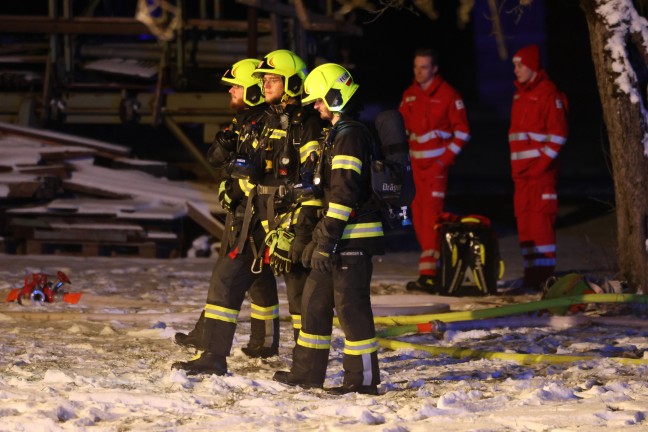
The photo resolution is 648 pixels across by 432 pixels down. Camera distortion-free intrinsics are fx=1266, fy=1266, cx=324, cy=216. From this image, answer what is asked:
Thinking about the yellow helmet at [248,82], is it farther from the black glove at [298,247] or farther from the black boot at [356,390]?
the black boot at [356,390]

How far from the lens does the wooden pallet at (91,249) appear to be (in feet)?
46.3

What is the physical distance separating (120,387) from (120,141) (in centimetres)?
1204

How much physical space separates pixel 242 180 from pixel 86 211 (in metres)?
6.35

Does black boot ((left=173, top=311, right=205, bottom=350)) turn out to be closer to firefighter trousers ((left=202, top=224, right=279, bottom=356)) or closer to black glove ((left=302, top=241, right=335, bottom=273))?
firefighter trousers ((left=202, top=224, right=279, bottom=356))

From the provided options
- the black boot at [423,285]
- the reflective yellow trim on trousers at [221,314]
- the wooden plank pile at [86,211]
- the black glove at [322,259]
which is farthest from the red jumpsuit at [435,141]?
the black glove at [322,259]

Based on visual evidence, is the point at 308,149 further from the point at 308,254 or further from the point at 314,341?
the point at 314,341

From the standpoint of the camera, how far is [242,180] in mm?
8094

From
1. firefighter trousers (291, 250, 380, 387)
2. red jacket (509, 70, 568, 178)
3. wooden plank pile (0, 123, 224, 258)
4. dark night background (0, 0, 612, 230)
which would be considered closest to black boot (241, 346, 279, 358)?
firefighter trousers (291, 250, 380, 387)

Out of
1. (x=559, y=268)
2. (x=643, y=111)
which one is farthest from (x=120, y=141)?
(x=643, y=111)

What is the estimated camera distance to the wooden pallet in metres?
14.1

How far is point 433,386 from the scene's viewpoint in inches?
294

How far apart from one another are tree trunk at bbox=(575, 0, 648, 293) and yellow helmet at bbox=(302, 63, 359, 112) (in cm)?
392

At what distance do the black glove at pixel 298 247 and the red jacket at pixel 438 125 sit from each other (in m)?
4.44

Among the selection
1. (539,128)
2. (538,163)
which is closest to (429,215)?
(538,163)
